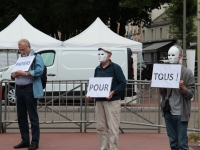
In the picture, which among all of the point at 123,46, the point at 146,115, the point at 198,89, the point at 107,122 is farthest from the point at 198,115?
the point at 123,46

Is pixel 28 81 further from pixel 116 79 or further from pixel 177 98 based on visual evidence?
pixel 177 98

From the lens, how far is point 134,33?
73062 millimetres

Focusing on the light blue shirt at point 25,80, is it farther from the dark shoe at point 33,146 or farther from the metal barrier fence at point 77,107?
the metal barrier fence at point 77,107

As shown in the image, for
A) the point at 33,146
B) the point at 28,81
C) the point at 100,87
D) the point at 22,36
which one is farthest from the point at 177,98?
the point at 22,36

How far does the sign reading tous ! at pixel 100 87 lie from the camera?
8367 mm

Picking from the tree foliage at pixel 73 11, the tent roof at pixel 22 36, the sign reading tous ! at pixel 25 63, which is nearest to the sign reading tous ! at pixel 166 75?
the sign reading tous ! at pixel 25 63

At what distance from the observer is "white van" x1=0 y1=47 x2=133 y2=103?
18.9m

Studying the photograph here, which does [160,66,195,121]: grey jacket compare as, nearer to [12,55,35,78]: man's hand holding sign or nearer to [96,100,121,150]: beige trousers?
[96,100,121,150]: beige trousers

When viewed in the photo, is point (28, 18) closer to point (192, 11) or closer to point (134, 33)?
point (192, 11)

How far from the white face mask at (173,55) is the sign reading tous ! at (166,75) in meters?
0.06

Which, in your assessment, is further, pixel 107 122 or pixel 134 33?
pixel 134 33

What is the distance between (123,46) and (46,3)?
1528 centimetres

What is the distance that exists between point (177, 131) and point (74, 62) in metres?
12.0

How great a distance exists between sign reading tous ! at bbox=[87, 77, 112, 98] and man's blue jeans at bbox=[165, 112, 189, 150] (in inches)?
53.2
